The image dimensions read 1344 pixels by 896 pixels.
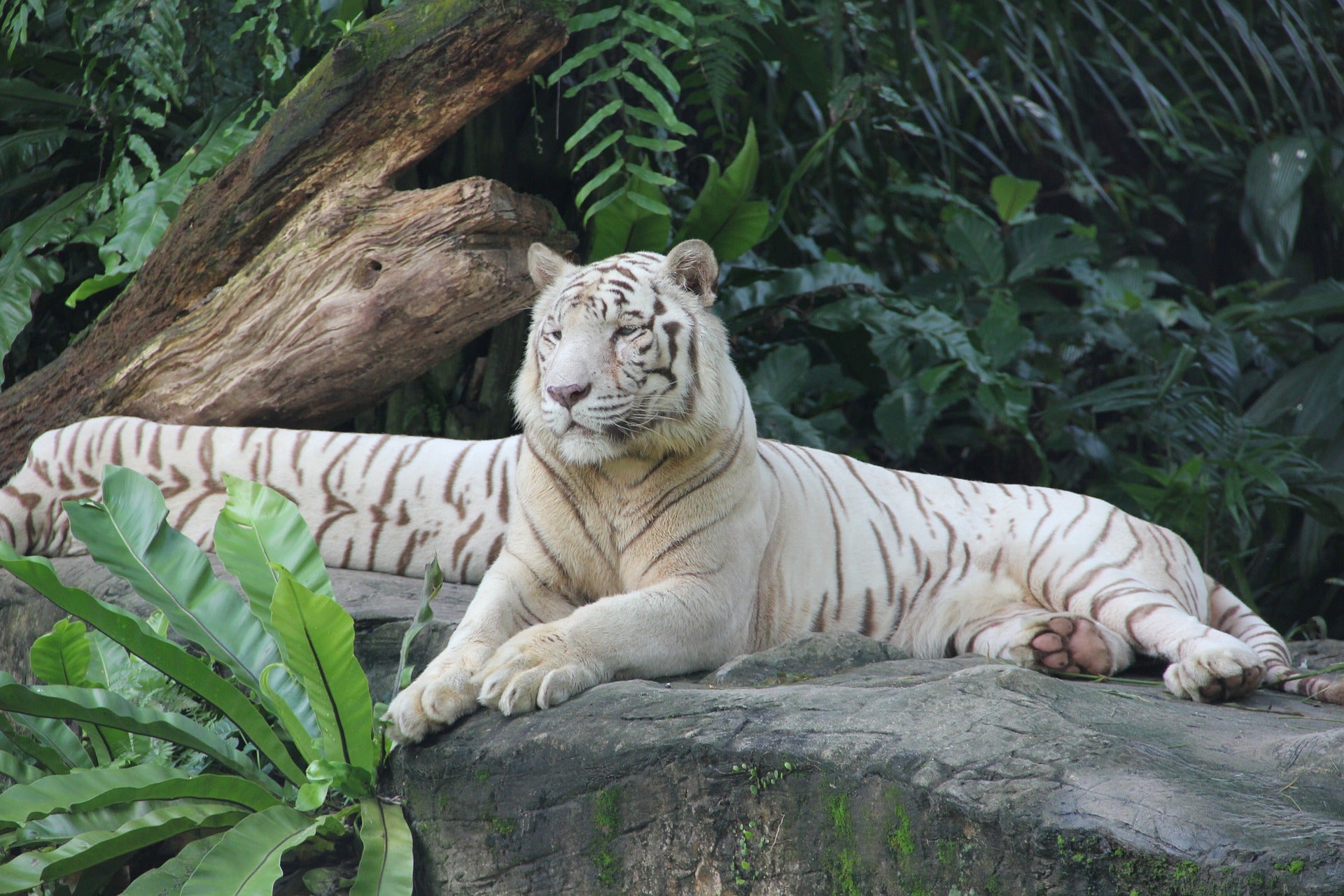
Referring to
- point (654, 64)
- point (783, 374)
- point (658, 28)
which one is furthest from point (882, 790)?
point (783, 374)

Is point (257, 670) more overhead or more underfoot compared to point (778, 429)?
more overhead

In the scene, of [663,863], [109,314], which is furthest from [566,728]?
[109,314]

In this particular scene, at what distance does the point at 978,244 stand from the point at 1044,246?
1.20 ft

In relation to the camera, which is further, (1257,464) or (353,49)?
(1257,464)

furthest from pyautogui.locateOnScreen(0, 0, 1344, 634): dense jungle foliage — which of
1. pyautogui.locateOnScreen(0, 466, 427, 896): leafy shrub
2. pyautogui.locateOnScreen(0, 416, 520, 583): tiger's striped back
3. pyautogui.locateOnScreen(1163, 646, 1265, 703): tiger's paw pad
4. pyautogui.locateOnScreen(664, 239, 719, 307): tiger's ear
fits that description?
pyautogui.locateOnScreen(1163, 646, 1265, 703): tiger's paw pad

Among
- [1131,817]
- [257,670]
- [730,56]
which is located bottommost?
[257,670]

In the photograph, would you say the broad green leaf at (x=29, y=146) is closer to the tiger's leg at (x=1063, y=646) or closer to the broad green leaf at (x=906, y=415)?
the broad green leaf at (x=906, y=415)

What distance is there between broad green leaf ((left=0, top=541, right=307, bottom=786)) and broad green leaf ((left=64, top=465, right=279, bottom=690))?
0.25ft

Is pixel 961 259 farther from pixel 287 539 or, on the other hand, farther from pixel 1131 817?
pixel 1131 817

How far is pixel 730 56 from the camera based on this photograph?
456cm

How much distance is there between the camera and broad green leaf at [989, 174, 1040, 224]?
565 centimetres

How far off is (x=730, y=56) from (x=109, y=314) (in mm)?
2697

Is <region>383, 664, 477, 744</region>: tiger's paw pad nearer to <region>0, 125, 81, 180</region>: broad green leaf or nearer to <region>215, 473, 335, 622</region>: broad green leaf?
<region>215, 473, 335, 622</region>: broad green leaf

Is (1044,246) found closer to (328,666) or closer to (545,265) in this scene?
(545,265)
